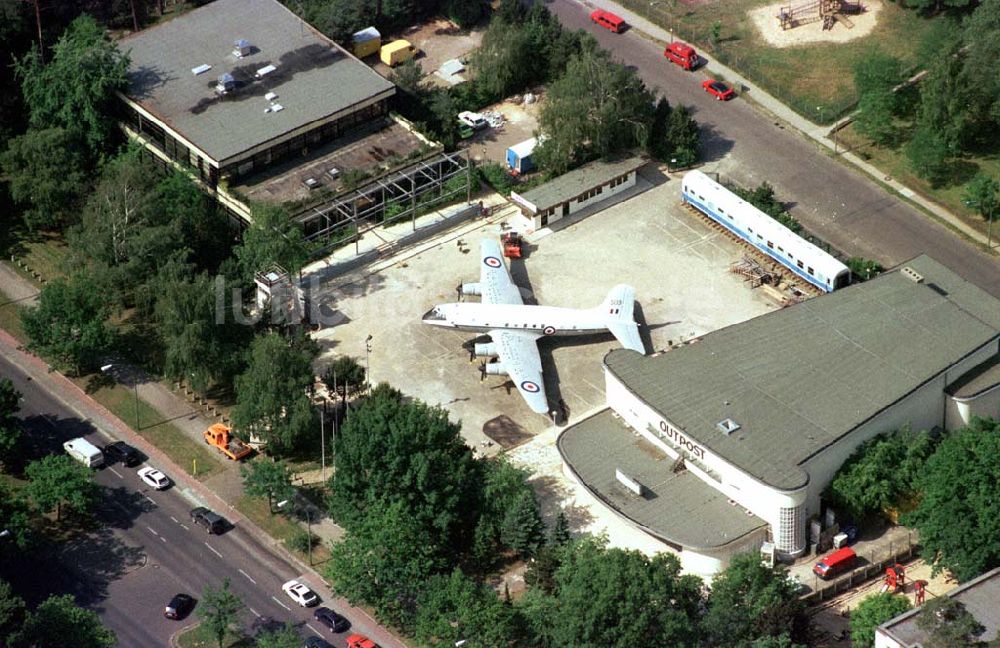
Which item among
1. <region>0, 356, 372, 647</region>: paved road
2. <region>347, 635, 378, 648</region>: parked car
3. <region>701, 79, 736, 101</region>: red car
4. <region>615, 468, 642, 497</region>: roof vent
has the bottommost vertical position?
<region>0, 356, 372, 647</region>: paved road

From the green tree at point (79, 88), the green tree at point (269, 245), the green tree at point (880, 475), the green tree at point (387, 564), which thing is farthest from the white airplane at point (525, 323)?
the green tree at point (79, 88)

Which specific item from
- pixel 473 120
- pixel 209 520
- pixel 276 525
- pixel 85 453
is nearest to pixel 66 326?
pixel 85 453

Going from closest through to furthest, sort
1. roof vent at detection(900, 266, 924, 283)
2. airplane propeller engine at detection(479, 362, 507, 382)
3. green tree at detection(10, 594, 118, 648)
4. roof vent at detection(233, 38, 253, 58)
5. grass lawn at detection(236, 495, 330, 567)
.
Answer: green tree at detection(10, 594, 118, 648)
grass lawn at detection(236, 495, 330, 567)
airplane propeller engine at detection(479, 362, 507, 382)
roof vent at detection(900, 266, 924, 283)
roof vent at detection(233, 38, 253, 58)

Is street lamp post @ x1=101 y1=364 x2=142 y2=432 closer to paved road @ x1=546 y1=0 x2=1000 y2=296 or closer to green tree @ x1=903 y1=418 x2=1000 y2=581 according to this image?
paved road @ x1=546 y1=0 x2=1000 y2=296

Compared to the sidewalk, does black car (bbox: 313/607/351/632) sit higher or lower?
lower

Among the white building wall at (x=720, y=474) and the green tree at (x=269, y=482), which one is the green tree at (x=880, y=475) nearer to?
the white building wall at (x=720, y=474)

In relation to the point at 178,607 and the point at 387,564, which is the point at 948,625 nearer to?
the point at 387,564

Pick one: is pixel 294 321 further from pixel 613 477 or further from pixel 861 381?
pixel 861 381

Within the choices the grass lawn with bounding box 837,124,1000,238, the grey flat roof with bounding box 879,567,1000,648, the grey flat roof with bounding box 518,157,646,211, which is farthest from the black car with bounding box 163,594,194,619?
the grass lawn with bounding box 837,124,1000,238
